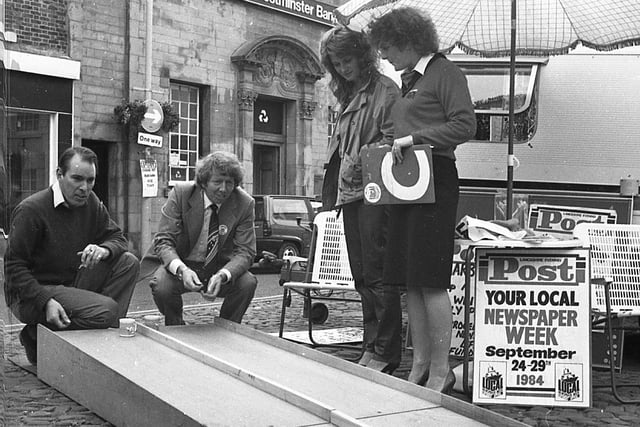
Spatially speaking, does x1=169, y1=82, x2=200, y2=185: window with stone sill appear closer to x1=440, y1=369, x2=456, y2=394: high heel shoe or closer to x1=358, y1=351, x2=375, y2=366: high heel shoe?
x1=358, y1=351, x2=375, y2=366: high heel shoe

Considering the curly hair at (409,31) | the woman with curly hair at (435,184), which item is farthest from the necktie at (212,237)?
the curly hair at (409,31)

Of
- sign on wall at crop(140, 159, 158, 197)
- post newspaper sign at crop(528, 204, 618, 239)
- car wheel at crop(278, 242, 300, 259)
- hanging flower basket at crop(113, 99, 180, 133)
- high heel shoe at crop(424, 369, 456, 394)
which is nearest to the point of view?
high heel shoe at crop(424, 369, 456, 394)

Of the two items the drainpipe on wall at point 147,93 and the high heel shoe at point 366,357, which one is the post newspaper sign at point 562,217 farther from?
the drainpipe on wall at point 147,93

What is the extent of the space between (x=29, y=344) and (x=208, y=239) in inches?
45.4

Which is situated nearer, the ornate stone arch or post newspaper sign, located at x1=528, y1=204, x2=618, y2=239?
post newspaper sign, located at x1=528, y1=204, x2=618, y2=239

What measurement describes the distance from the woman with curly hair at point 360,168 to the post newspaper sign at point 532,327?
19.0 inches

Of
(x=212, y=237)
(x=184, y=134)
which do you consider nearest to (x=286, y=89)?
(x=184, y=134)

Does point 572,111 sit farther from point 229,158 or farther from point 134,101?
point 134,101

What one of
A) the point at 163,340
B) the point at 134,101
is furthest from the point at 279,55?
the point at 163,340

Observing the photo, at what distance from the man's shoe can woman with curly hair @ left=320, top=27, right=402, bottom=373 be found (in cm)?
177

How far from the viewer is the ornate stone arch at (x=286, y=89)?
12.6 meters

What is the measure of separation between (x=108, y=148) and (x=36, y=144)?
137 inches

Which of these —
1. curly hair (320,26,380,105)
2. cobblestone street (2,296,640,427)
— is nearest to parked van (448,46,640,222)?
cobblestone street (2,296,640,427)

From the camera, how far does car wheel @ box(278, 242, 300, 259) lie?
45.9 ft
